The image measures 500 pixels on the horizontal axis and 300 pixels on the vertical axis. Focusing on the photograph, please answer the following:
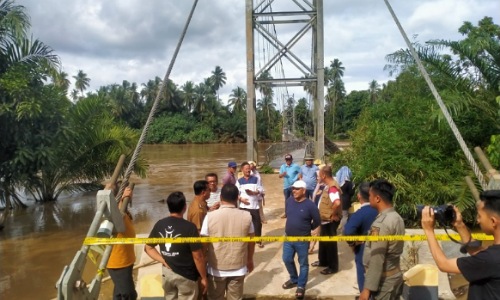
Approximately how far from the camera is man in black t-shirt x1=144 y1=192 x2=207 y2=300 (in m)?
3.33

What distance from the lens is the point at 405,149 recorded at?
27.8 ft

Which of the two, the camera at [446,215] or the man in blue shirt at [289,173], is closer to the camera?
the camera at [446,215]

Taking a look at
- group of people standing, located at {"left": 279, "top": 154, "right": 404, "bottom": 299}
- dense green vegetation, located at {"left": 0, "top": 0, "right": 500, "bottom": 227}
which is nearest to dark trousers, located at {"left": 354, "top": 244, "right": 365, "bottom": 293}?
group of people standing, located at {"left": 279, "top": 154, "right": 404, "bottom": 299}

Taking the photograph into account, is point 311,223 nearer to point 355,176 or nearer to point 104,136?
point 355,176

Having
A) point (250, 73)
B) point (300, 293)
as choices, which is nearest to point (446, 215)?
point (300, 293)

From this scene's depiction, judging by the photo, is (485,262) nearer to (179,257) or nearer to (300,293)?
(179,257)

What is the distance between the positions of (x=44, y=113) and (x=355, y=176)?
7.51 metres

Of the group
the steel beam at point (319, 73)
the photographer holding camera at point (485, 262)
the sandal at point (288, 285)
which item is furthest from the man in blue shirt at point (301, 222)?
the steel beam at point (319, 73)

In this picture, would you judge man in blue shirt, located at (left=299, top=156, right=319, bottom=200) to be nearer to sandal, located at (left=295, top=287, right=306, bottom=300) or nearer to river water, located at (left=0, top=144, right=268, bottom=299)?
sandal, located at (left=295, top=287, right=306, bottom=300)

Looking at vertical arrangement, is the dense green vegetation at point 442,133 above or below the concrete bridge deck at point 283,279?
above

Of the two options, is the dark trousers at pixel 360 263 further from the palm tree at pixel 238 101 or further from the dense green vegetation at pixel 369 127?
the palm tree at pixel 238 101

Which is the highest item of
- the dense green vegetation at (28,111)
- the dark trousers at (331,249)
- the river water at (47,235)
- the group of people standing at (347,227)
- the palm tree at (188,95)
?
the palm tree at (188,95)

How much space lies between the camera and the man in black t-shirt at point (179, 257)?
3328mm

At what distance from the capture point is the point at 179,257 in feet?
11.1
